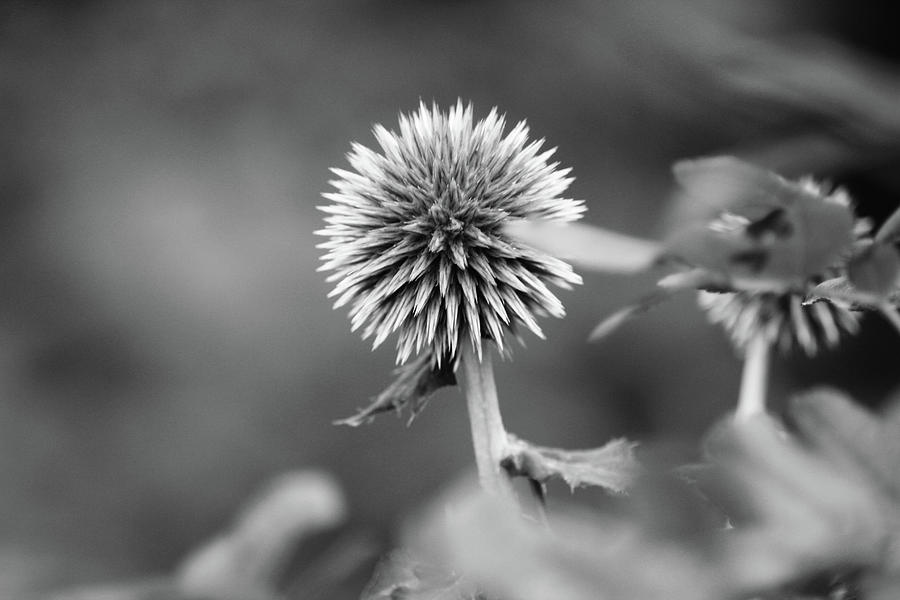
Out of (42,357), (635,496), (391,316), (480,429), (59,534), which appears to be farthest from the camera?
(42,357)

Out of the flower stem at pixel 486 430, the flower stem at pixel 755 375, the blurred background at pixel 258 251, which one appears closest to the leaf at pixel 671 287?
the flower stem at pixel 486 430

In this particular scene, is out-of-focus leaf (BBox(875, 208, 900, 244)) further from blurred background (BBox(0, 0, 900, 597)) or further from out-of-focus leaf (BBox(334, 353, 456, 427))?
blurred background (BBox(0, 0, 900, 597))

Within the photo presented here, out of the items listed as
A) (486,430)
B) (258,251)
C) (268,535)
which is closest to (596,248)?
(486,430)

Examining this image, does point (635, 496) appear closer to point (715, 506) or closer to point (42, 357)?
point (715, 506)

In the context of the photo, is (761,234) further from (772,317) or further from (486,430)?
(772,317)

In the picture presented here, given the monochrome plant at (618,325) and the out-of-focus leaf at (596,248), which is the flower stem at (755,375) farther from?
the out-of-focus leaf at (596,248)

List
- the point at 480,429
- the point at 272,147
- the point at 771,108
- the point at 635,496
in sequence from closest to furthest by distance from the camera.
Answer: the point at 635,496 → the point at 480,429 → the point at 771,108 → the point at 272,147

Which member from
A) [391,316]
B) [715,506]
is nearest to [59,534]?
[391,316]
